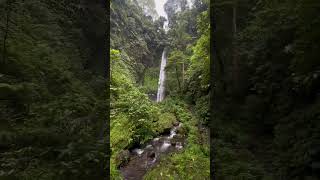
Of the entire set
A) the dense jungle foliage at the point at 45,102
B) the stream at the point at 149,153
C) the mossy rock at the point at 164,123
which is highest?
the dense jungle foliage at the point at 45,102

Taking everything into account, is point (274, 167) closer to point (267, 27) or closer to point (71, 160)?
point (267, 27)

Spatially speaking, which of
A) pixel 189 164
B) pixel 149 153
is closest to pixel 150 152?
pixel 149 153

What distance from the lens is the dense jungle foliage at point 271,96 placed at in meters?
3.13

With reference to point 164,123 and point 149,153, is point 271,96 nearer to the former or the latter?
point 149,153

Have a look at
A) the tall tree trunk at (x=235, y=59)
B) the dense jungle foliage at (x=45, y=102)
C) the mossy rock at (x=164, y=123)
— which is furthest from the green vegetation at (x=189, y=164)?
the tall tree trunk at (x=235, y=59)

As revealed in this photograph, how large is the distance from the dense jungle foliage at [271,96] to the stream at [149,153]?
93.1 inches

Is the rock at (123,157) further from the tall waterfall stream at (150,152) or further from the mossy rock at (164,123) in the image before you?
the mossy rock at (164,123)

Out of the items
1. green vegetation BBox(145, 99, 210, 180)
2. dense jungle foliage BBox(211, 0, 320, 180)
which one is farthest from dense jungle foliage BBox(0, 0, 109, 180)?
dense jungle foliage BBox(211, 0, 320, 180)

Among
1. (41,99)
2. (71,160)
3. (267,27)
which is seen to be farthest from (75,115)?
(267,27)

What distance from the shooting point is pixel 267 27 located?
4.31 m

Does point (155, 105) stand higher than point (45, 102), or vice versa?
point (45, 102)

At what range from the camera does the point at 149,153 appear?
7.64 meters

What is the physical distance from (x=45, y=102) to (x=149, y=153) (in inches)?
172

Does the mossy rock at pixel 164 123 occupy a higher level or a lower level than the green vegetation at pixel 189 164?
higher
